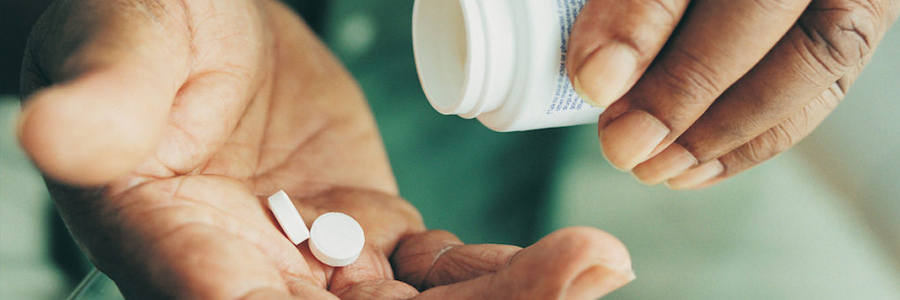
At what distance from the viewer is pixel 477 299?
0.44 m

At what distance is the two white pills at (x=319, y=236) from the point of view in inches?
22.4

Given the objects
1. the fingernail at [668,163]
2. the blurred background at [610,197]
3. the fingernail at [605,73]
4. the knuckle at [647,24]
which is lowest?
the blurred background at [610,197]

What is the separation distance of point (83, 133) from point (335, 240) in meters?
0.27

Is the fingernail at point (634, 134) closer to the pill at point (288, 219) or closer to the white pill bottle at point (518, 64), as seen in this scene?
the white pill bottle at point (518, 64)

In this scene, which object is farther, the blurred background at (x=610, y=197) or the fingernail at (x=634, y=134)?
the blurred background at (x=610, y=197)

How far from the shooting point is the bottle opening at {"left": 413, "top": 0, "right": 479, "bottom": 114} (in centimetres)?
67

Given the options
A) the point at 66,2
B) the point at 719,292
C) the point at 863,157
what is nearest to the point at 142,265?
the point at 66,2

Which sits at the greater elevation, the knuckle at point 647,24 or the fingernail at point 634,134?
the knuckle at point 647,24

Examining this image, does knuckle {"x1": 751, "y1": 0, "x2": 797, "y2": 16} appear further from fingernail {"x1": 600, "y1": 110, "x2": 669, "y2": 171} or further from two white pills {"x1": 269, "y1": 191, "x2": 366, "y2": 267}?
two white pills {"x1": 269, "y1": 191, "x2": 366, "y2": 267}

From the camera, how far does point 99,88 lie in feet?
1.21

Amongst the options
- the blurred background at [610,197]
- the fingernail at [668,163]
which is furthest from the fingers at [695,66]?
the blurred background at [610,197]

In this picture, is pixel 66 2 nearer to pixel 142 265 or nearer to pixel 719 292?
pixel 142 265

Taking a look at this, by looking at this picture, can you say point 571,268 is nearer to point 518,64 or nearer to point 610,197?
point 518,64

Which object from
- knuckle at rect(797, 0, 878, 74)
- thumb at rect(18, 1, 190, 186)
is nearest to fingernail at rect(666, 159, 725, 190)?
knuckle at rect(797, 0, 878, 74)
